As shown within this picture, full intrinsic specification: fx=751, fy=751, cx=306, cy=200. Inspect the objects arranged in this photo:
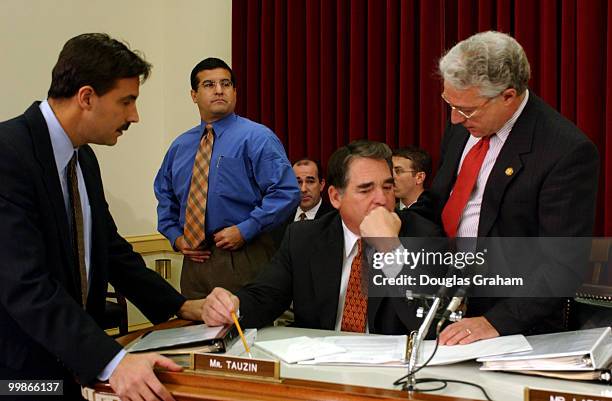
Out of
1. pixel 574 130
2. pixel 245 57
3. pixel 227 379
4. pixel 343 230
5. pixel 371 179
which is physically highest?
pixel 245 57

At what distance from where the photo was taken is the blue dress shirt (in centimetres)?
417

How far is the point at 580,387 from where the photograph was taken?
1.77 meters

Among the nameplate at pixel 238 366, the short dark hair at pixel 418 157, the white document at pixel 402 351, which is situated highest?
the short dark hair at pixel 418 157

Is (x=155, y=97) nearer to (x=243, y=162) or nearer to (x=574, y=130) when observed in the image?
(x=243, y=162)

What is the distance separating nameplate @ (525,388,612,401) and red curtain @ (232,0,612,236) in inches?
112

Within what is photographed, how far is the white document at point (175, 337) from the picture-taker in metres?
2.10

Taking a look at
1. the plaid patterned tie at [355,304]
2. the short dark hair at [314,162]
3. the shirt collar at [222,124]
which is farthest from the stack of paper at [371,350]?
the short dark hair at [314,162]

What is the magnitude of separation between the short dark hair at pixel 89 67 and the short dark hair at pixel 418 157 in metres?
2.74

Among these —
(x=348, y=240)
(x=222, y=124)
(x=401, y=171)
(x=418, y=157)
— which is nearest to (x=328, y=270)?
(x=348, y=240)

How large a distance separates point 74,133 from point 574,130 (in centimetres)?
151

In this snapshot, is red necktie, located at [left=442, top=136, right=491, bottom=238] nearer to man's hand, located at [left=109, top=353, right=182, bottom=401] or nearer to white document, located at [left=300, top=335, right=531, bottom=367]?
white document, located at [left=300, top=335, right=531, bottom=367]

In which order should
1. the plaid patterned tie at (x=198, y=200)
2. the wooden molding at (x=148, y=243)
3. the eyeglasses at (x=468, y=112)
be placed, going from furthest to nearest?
the wooden molding at (x=148, y=243) → the plaid patterned tie at (x=198, y=200) → the eyeglasses at (x=468, y=112)

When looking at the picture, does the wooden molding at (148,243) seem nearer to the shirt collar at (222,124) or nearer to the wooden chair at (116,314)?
the wooden chair at (116,314)

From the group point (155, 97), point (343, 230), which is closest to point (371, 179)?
point (343, 230)
